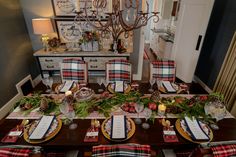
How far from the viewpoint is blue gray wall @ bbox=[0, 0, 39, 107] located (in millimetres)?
2449

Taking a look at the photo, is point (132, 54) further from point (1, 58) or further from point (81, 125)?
point (1, 58)

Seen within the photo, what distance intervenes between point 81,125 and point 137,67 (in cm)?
237

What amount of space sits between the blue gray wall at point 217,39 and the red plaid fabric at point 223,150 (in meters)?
2.41

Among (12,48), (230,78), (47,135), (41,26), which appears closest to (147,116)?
(47,135)

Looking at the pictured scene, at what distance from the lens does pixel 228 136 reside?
1111 millimetres

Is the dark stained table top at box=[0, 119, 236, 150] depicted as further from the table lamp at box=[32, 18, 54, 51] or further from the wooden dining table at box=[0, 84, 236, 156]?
the table lamp at box=[32, 18, 54, 51]

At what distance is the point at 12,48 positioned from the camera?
A: 267cm

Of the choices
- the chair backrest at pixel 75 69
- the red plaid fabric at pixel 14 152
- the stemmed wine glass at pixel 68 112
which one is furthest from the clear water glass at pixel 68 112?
the chair backrest at pixel 75 69

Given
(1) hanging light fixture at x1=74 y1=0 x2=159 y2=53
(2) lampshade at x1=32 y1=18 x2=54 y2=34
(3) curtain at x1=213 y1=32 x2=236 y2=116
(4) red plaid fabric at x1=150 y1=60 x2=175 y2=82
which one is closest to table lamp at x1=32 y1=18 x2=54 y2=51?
(2) lampshade at x1=32 y1=18 x2=54 y2=34

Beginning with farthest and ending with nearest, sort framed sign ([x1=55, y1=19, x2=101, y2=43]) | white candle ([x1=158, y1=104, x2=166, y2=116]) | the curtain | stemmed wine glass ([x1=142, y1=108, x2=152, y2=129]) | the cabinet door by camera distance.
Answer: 1. framed sign ([x1=55, y1=19, x2=101, y2=43])
2. the cabinet door
3. the curtain
4. white candle ([x1=158, y1=104, x2=166, y2=116])
5. stemmed wine glass ([x1=142, y1=108, x2=152, y2=129])

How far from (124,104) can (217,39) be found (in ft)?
8.55

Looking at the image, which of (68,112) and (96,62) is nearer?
(68,112)

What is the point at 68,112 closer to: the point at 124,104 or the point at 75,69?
the point at 124,104

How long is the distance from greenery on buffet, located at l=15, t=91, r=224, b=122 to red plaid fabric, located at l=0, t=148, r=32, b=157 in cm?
56
